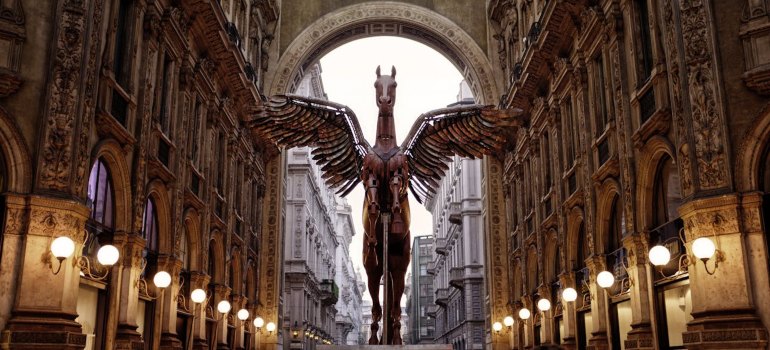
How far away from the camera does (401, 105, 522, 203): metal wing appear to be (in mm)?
14305

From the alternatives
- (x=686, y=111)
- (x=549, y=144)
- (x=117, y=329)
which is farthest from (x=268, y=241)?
(x=686, y=111)

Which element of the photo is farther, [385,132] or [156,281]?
[156,281]

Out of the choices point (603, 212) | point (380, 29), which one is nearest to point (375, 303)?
point (603, 212)

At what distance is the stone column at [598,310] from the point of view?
20355 millimetres

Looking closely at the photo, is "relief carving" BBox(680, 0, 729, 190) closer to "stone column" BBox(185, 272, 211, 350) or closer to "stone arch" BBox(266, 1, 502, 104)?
"stone column" BBox(185, 272, 211, 350)

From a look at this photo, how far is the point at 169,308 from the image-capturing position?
67.2ft

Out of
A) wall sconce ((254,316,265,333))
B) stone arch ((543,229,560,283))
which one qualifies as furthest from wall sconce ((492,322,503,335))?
wall sconce ((254,316,265,333))

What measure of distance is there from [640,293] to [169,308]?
1223 cm

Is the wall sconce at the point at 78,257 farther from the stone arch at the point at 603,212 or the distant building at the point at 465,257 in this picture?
the distant building at the point at 465,257

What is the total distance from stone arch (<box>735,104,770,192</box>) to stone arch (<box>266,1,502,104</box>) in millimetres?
23012

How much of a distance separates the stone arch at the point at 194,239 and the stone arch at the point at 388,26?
511 inches

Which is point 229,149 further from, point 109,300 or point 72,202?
point 72,202

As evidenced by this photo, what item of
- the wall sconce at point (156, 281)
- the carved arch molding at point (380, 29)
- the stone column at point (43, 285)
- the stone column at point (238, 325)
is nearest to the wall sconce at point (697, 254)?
the stone column at point (43, 285)

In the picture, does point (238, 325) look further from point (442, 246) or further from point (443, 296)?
point (442, 246)
